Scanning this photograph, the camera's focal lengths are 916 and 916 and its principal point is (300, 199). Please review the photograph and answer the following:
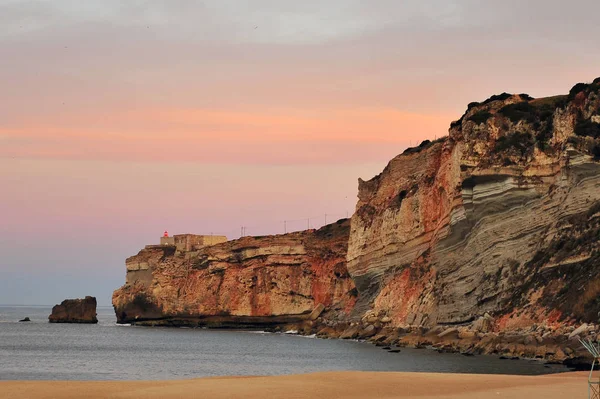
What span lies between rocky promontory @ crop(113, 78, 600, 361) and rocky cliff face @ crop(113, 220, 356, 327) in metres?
11.3

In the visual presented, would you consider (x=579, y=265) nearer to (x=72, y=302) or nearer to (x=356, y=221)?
(x=356, y=221)

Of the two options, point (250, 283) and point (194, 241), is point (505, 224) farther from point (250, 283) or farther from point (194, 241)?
point (194, 241)

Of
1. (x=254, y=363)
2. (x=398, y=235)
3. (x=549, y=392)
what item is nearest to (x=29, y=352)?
(x=254, y=363)

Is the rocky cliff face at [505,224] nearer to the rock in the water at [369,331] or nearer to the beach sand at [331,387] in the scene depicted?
the rock in the water at [369,331]

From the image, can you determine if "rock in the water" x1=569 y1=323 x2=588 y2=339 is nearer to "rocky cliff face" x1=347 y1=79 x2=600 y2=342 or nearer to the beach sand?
"rocky cliff face" x1=347 y1=79 x2=600 y2=342

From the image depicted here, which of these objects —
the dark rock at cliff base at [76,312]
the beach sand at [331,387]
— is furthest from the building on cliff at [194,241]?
the beach sand at [331,387]

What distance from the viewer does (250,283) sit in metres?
136

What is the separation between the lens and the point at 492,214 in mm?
76312

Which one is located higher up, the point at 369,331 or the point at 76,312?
the point at 76,312

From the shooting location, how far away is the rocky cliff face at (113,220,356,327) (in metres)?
134

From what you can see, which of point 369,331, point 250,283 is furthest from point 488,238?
point 250,283

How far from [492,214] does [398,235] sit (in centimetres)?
2176

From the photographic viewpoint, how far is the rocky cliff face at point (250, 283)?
134 metres

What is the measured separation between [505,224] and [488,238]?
198cm
